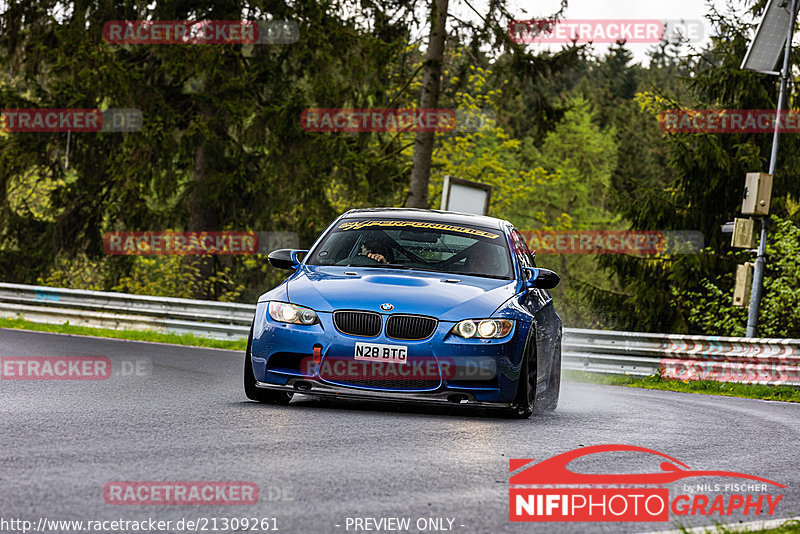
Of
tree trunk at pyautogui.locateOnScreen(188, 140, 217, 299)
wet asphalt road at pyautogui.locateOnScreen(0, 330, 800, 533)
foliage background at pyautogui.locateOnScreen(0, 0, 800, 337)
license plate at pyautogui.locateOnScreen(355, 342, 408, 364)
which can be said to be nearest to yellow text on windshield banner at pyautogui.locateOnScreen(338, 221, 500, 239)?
wet asphalt road at pyautogui.locateOnScreen(0, 330, 800, 533)

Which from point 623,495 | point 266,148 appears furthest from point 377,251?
point 266,148

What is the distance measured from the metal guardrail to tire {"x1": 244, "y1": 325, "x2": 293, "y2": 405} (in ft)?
32.0

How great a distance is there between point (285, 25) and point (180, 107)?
3184mm

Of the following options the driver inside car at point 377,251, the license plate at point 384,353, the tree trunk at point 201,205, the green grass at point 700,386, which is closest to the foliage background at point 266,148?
the tree trunk at point 201,205

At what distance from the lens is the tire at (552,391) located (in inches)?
400

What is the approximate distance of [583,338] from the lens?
1912 centimetres

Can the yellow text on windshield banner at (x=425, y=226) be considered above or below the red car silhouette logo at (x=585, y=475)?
above

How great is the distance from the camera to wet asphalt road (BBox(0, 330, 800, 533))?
5027mm

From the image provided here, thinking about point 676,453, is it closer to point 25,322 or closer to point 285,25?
point 25,322

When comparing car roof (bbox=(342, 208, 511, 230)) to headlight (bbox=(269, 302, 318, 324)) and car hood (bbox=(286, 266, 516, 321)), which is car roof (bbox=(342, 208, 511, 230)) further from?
headlight (bbox=(269, 302, 318, 324))

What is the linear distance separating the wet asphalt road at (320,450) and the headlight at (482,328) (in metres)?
0.65

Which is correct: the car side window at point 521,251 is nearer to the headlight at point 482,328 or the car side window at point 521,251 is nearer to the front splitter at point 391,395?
the headlight at point 482,328

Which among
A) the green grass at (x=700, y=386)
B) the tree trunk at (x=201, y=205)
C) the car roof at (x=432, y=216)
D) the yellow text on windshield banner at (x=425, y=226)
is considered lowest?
the green grass at (x=700, y=386)

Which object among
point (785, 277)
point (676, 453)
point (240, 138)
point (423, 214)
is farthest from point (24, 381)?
point (240, 138)
